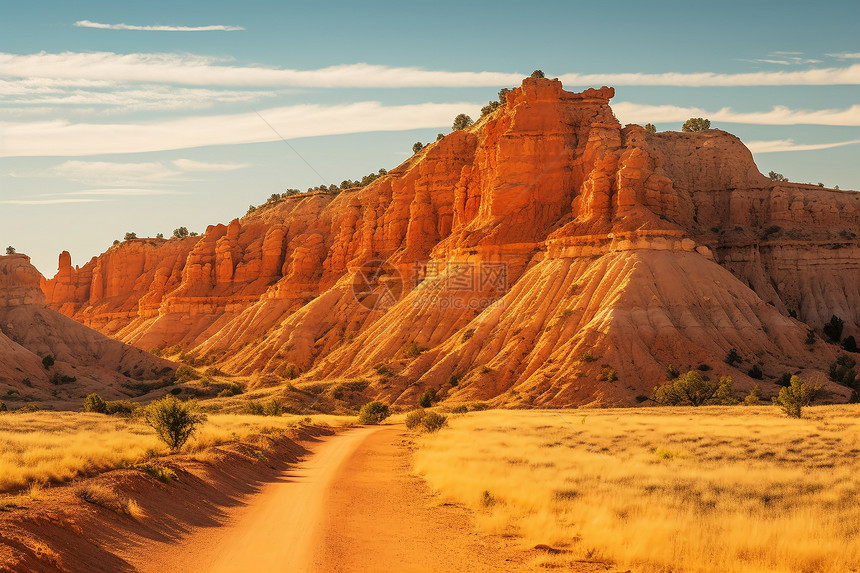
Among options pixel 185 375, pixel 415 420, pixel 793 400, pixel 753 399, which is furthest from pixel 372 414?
pixel 185 375

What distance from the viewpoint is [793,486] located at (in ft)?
64.3

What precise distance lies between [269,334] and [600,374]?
52.2 meters

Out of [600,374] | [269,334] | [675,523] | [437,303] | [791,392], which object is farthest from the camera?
[269,334]

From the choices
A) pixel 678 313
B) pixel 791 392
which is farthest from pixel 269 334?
pixel 791 392

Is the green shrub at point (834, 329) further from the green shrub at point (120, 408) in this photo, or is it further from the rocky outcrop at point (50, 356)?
the rocky outcrop at point (50, 356)

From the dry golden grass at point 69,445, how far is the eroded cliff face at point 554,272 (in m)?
32.0

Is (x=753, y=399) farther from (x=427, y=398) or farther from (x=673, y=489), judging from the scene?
(x=673, y=489)

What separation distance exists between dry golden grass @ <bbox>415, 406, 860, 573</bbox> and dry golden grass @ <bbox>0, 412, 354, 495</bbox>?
8.52 meters

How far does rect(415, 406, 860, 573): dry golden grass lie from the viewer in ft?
45.4

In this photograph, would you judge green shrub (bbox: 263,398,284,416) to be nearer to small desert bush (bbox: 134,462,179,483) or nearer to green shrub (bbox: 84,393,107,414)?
green shrub (bbox: 84,393,107,414)

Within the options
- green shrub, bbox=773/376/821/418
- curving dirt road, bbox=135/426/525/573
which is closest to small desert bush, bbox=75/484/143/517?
curving dirt road, bbox=135/426/525/573

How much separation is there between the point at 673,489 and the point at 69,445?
16.6 m

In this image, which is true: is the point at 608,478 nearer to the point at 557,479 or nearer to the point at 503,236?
the point at 557,479

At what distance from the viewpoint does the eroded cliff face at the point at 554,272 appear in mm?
64000
